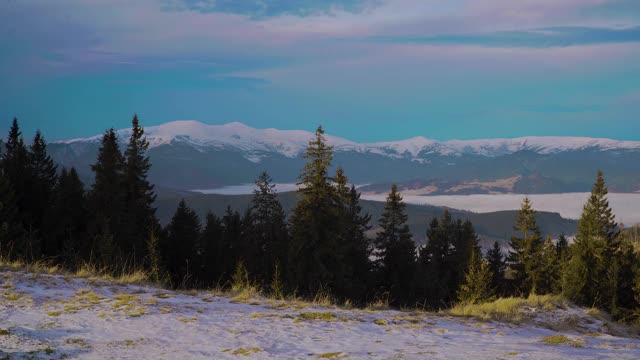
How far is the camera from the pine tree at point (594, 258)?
56.7m

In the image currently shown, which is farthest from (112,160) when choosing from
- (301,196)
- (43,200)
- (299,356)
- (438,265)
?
→ (299,356)

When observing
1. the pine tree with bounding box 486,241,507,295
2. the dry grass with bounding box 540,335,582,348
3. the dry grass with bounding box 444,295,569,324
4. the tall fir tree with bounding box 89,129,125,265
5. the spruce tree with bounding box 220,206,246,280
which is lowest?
the pine tree with bounding box 486,241,507,295

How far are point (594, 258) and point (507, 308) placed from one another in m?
53.0

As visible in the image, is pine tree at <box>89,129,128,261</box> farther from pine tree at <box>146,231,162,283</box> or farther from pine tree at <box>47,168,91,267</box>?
pine tree at <box>146,231,162,283</box>

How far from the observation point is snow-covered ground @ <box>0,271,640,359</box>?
8273mm

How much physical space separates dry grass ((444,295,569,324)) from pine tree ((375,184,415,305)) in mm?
40816

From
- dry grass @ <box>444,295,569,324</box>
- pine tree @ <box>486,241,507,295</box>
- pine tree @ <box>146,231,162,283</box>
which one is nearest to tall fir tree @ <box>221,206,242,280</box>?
pine tree @ <box>486,241,507,295</box>

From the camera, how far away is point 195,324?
9828mm

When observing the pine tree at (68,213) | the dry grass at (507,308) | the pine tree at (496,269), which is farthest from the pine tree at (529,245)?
the pine tree at (68,213)

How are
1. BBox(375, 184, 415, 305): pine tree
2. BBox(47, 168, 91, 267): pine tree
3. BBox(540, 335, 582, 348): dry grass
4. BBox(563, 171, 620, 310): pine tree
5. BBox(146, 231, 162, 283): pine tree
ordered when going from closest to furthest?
BBox(540, 335, 582, 348): dry grass < BBox(146, 231, 162, 283): pine tree < BBox(47, 168, 91, 267): pine tree < BBox(563, 171, 620, 310): pine tree < BBox(375, 184, 415, 305): pine tree

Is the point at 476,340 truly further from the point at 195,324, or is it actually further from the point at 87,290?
the point at 87,290

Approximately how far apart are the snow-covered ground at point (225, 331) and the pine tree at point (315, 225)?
25513 mm

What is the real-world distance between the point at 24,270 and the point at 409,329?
1003cm

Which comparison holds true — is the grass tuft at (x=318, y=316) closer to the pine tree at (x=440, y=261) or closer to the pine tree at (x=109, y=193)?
the pine tree at (x=109, y=193)
